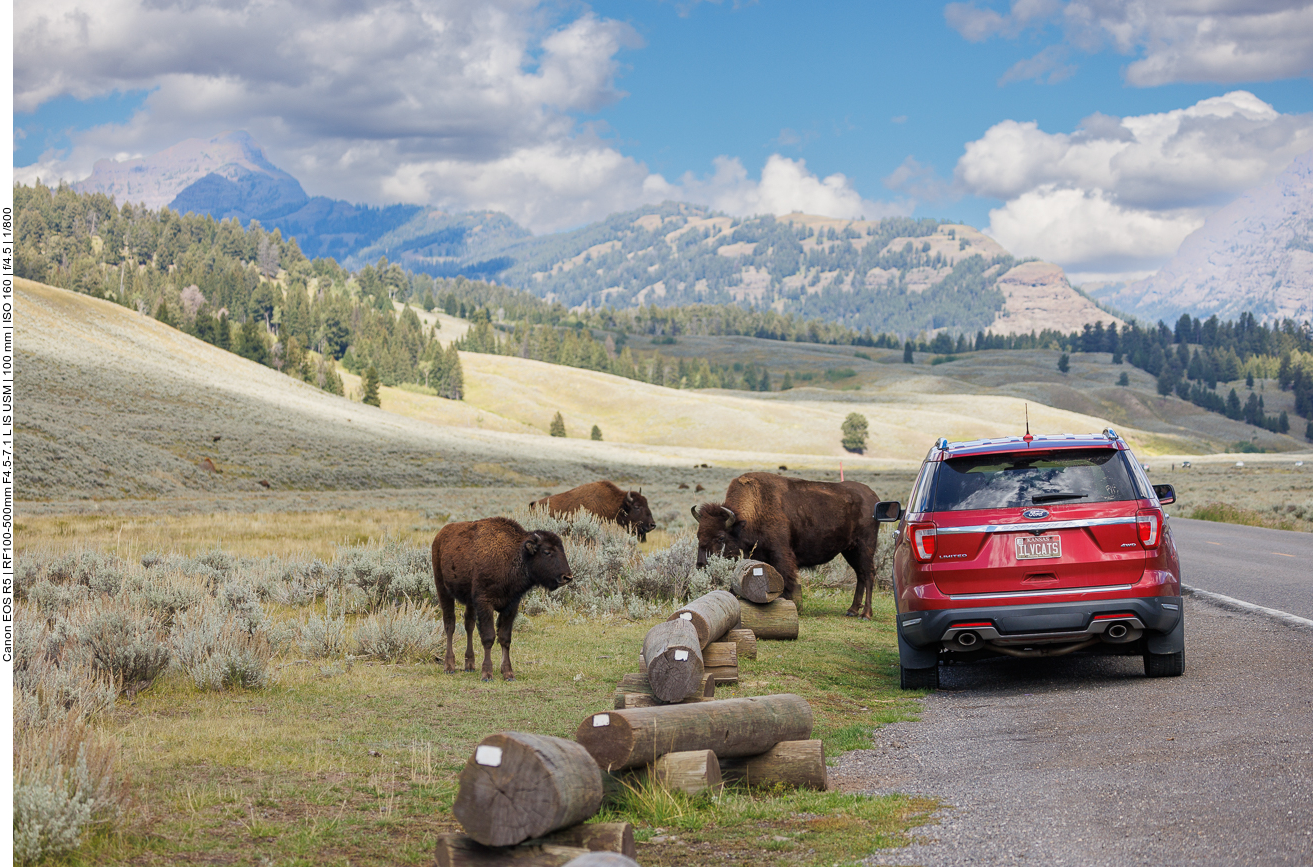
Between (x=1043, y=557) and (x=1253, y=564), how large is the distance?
12489 mm

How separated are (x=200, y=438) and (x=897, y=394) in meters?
143

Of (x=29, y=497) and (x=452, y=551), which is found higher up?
(x=452, y=551)

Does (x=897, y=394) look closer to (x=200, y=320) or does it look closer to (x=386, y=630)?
(x=200, y=320)

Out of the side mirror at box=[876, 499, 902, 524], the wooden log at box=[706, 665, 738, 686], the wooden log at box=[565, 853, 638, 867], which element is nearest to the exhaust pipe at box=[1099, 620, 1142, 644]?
the side mirror at box=[876, 499, 902, 524]

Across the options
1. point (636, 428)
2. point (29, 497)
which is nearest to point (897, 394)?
point (636, 428)

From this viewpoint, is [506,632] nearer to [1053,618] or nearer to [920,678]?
[920,678]

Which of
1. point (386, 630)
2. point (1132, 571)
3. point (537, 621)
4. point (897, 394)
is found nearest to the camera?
point (1132, 571)

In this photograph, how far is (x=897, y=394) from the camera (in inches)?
7259

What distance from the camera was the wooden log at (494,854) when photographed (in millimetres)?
4141

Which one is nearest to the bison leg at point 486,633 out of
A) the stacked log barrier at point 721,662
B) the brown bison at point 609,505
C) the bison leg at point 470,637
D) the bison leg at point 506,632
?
the bison leg at point 506,632

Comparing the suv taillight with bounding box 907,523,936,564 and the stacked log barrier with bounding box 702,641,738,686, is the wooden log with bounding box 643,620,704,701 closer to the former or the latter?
the stacked log barrier with bounding box 702,641,738,686

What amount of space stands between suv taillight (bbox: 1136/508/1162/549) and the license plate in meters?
0.65

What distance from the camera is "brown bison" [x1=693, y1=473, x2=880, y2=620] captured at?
42.7 ft

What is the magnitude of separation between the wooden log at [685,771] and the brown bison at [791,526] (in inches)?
284
